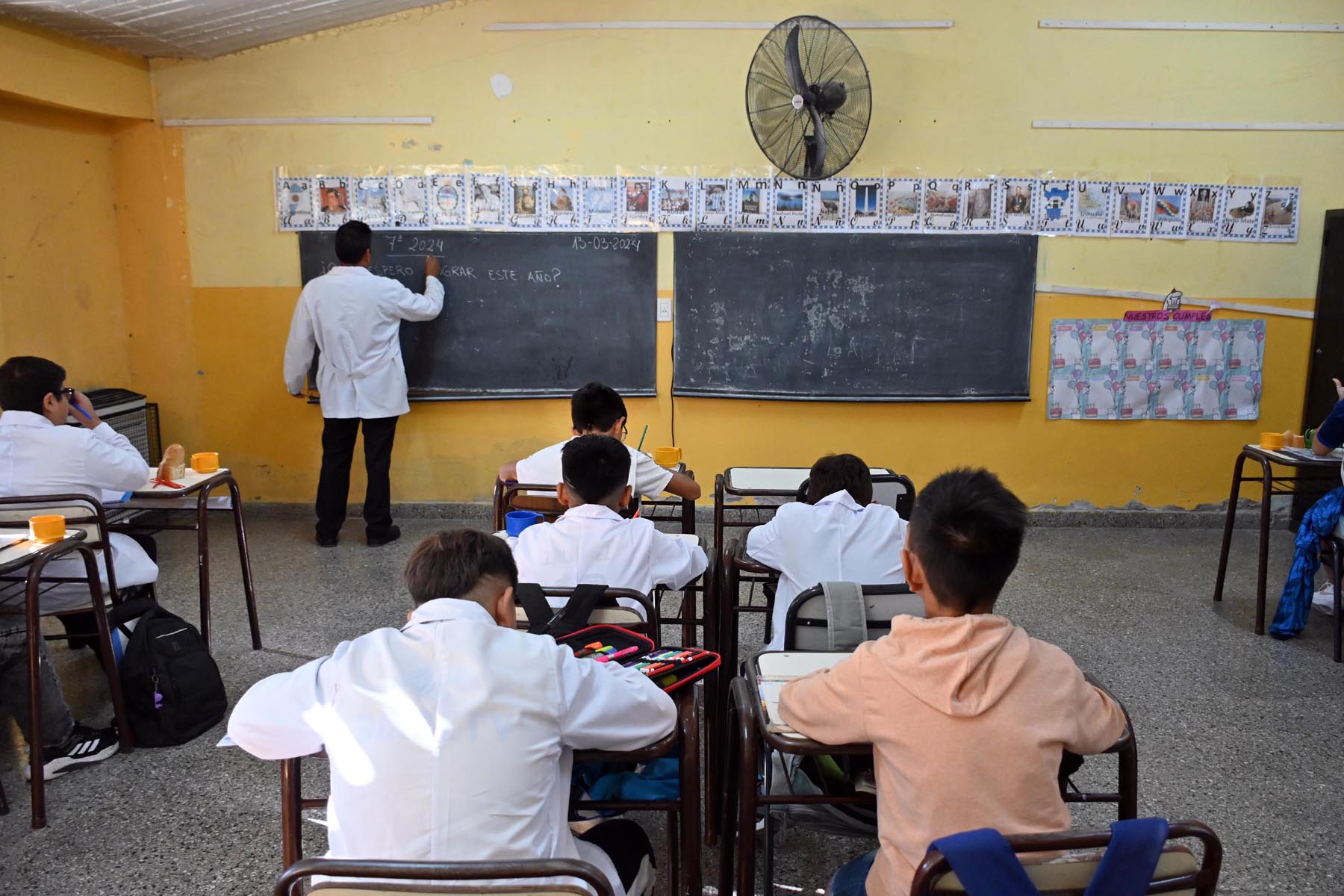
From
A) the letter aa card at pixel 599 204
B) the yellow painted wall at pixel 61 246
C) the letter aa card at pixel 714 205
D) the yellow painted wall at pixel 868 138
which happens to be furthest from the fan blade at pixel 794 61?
the yellow painted wall at pixel 61 246

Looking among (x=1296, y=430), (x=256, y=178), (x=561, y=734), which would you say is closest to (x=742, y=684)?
(x=561, y=734)

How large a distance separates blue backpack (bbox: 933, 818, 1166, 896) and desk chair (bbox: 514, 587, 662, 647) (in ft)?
3.08

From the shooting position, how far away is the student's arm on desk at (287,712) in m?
1.26

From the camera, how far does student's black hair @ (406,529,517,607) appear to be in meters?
1.40

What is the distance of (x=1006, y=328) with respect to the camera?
202 inches

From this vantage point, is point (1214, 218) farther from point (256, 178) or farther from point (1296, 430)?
point (256, 178)

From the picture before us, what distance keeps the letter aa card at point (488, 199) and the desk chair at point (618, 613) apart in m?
3.37

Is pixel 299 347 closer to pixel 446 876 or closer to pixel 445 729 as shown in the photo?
pixel 445 729

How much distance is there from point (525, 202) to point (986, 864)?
4.47 meters

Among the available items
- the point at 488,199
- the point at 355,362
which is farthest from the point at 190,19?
the point at 355,362

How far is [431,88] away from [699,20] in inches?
54.7

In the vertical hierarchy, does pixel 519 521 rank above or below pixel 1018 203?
below

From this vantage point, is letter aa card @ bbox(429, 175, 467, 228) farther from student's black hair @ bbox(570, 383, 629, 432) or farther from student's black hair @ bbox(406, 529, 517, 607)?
student's black hair @ bbox(406, 529, 517, 607)

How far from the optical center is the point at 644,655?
1.66 m
